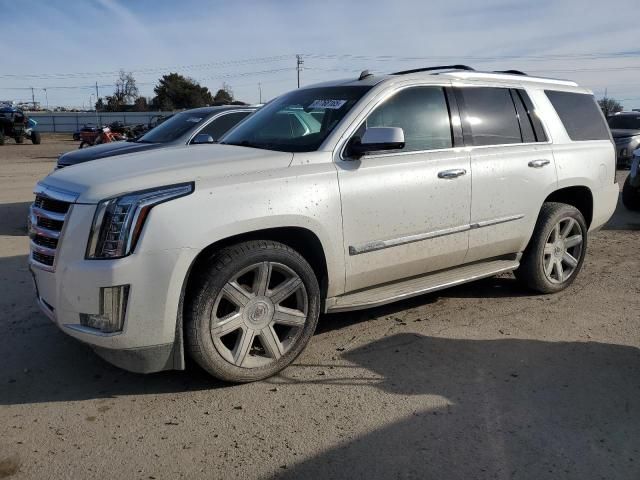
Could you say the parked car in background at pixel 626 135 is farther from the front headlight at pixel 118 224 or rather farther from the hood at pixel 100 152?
the front headlight at pixel 118 224

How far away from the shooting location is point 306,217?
3.63 meters

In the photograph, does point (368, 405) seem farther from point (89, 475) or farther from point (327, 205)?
point (89, 475)

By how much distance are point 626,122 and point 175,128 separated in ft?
50.1

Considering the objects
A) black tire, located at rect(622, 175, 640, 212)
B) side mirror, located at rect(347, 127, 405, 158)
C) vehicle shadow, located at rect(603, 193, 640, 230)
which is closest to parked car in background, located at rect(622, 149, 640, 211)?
black tire, located at rect(622, 175, 640, 212)

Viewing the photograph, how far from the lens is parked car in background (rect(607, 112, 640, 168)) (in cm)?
1655

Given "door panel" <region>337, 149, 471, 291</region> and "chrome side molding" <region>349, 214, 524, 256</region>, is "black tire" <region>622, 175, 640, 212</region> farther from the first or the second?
"door panel" <region>337, 149, 471, 291</region>

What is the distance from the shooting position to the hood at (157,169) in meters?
3.24

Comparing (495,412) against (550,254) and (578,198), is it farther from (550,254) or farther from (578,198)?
(578,198)

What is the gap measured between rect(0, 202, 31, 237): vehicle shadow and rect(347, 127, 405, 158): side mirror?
6.09 meters

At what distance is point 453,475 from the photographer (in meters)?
2.72

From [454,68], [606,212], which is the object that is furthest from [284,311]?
[606,212]

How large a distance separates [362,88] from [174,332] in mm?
2258

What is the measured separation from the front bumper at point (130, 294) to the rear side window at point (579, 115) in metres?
3.91

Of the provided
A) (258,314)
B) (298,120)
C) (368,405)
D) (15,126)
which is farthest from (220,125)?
(15,126)
